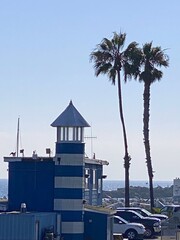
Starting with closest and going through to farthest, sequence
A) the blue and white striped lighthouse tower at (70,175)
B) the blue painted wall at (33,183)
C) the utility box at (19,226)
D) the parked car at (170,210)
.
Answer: the utility box at (19,226) < the blue and white striped lighthouse tower at (70,175) < the blue painted wall at (33,183) < the parked car at (170,210)

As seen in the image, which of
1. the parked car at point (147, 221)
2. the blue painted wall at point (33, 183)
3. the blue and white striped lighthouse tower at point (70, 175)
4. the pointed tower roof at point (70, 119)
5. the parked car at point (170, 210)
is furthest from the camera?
the parked car at point (170, 210)

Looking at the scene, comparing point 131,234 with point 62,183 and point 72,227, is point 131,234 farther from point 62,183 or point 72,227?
point 62,183

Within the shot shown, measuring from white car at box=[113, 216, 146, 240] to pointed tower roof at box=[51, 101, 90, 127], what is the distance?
11.0 meters

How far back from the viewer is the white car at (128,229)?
47219 millimetres

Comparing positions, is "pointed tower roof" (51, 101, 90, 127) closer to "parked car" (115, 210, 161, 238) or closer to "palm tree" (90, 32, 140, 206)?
"parked car" (115, 210, 161, 238)

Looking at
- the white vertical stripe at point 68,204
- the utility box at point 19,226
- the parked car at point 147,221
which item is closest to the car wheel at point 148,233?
the parked car at point 147,221

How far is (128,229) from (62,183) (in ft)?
37.5

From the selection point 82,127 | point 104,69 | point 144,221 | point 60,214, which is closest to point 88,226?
point 60,214

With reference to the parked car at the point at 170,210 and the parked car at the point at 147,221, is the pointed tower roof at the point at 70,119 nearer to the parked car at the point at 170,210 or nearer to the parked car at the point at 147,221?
the parked car at the point at 147,221

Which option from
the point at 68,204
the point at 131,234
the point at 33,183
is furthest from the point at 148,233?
the point at 33,183

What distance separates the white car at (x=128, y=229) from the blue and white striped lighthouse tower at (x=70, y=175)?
1025 centimetres

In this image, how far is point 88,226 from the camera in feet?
124

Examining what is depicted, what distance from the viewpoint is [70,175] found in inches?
1447

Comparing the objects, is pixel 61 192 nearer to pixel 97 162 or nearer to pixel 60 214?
pixel 60 214
